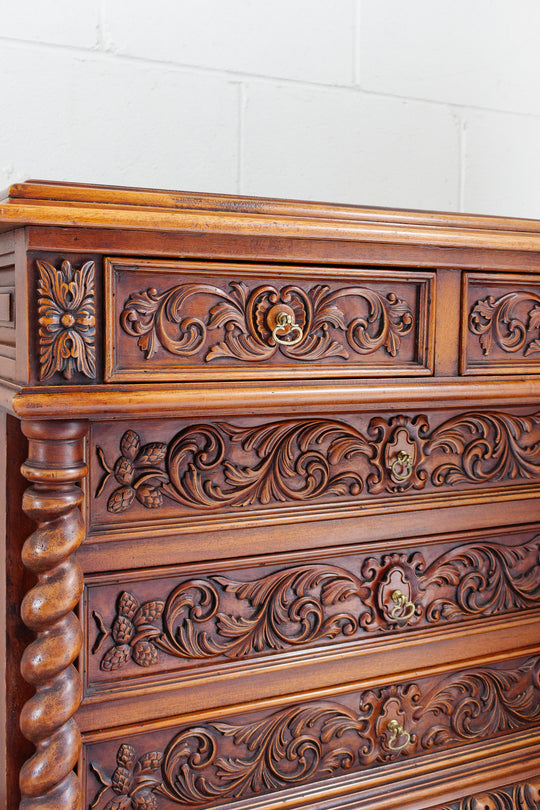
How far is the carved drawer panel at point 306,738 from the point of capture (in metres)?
0.93

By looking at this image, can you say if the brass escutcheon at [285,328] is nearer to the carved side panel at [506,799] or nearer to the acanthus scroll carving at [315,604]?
the acanthus scroll carving at [315,604]

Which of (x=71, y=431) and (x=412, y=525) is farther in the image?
(x=412, y=525)

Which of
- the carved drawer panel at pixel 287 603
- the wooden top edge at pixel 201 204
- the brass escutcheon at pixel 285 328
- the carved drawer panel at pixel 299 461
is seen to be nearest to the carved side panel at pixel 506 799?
the carved drawer panel at pixel 287 603

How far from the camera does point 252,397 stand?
0.89 m

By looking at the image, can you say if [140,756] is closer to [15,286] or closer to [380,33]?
[15,286]

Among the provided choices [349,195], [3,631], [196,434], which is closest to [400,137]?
[349,195]

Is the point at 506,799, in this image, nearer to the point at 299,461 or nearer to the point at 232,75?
the point at 299,461

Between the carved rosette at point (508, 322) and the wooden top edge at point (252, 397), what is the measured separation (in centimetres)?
6

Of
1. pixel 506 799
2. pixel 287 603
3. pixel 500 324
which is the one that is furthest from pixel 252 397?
pixel 506 799

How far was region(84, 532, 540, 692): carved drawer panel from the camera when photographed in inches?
35.8

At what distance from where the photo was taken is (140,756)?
0.93m

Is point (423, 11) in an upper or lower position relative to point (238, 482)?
upper

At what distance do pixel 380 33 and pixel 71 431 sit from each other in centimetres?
133

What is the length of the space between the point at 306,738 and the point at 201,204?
75 centimetres
